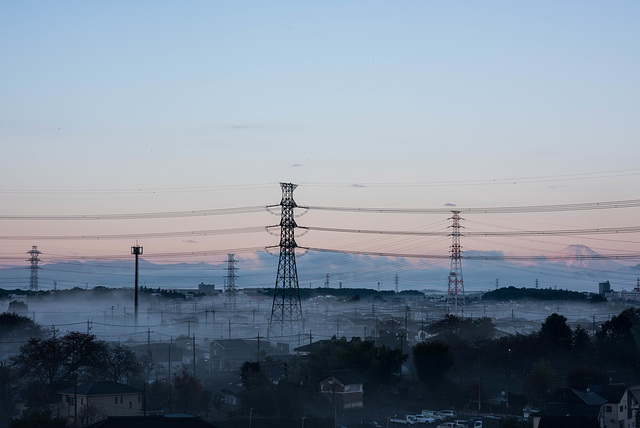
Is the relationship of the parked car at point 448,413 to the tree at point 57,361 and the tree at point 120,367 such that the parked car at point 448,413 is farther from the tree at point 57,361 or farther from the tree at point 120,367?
the tree at point 57,361

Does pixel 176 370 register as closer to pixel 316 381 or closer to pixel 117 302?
pixel 316 381

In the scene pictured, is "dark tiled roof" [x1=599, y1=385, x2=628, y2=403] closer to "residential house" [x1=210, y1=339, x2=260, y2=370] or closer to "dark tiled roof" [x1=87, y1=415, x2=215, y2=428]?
"dark tiled roof" [x1=87, y1=415, x2=215, y2=428]

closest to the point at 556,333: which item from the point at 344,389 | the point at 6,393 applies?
the point at 344,389

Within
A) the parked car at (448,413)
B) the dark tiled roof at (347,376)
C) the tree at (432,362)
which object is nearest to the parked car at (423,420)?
the parked car at (448,413)

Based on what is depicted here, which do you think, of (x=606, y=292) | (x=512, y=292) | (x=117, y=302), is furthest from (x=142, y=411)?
(x=606, y=292)

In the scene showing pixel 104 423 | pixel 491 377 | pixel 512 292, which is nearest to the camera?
pixel 104 423

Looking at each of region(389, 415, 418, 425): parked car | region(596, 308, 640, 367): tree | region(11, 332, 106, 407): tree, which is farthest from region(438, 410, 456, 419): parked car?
region(11, 332, 106, 407): tree

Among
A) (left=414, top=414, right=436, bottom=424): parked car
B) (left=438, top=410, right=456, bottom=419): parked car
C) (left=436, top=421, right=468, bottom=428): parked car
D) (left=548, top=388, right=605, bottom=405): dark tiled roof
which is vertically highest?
(left=548, top=388, right=605, bottom=405): dark tiled roof

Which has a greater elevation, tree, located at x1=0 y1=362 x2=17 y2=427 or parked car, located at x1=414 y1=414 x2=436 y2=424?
tree, located at x1=0 y1=362 x2=17 y2=427

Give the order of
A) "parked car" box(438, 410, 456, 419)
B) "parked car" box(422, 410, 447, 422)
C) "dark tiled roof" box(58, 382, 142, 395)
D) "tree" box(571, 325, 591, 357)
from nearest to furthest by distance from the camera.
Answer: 1. "dark tiled roof" box(58, 382, 142, 395)
2. "parked car" box(422, 410, 447, 422)
3. "parked car" box(438, 410, 456, 419)
4. "tree" box(571, 325, 591, 357)
